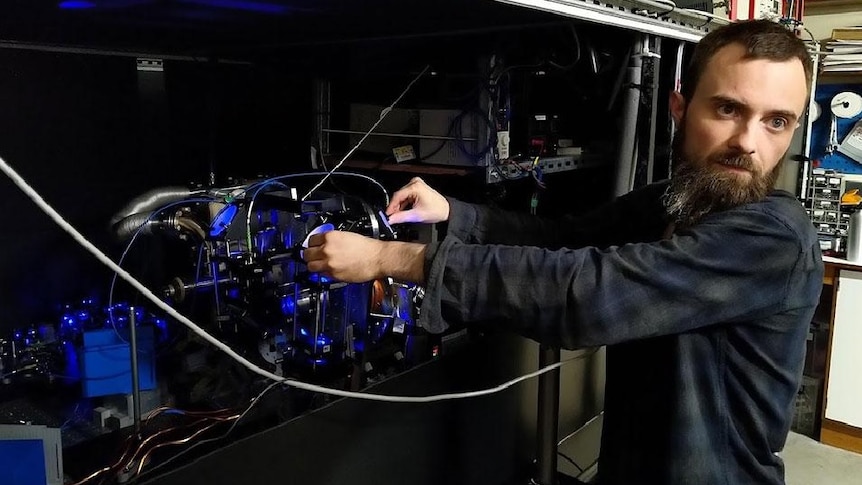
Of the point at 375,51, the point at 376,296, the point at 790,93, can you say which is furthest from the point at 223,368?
the point at 790,93

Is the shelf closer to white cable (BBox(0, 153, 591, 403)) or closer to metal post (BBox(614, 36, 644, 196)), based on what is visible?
metal post (BBox(614, 36, 644, 196))

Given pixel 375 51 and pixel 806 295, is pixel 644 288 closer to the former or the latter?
pixel 806 295

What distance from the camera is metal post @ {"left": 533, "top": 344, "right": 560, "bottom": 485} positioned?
5.78 feet

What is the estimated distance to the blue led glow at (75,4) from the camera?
1277 millimetres

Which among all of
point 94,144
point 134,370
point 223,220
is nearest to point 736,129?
point 223,220

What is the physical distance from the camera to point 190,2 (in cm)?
131

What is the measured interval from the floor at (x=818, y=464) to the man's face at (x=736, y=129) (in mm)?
1787

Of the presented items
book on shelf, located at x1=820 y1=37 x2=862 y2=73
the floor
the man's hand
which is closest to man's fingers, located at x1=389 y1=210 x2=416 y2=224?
the man's hand

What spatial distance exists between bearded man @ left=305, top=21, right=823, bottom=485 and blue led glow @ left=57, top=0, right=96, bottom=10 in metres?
0.71

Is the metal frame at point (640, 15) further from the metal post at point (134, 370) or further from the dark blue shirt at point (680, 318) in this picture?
the metal post at point (134, 370)

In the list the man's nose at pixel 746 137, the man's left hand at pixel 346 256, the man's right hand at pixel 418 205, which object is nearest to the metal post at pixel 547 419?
the man's right hand at pixel 418 205

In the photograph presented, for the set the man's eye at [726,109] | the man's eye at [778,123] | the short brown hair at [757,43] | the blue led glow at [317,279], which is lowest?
the blue led glow at [317,279]

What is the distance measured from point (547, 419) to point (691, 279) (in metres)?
0.91

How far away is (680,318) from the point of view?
3.25 feet
